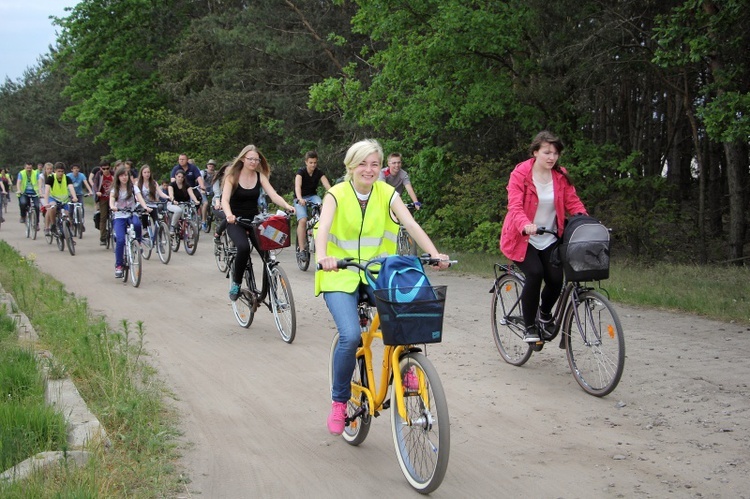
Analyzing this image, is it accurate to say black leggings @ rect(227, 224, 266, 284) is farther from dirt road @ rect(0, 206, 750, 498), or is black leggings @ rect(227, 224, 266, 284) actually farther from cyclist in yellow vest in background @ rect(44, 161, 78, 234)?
cyclist in yellow vest in background @ rect(44, 161, 78, 234)

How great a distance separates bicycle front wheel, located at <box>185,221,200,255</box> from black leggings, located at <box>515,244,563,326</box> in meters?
12.2

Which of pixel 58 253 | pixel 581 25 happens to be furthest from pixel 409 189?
pixel 58 253

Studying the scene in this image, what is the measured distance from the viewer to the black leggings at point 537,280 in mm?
7430

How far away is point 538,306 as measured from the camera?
759 cm

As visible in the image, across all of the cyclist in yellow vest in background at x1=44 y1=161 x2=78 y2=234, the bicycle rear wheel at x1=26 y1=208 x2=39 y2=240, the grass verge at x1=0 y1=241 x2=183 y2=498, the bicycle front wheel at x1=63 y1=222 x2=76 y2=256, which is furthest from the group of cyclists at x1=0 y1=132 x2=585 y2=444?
the bicycle rear wheel at x1=26 y1=208 x2=39 y2=240

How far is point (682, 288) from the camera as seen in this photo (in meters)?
11.9

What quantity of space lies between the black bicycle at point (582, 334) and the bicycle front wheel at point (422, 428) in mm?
2124

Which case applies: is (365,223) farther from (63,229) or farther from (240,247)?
(63,229)

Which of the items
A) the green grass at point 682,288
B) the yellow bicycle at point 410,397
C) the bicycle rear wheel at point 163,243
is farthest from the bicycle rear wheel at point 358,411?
the bicycle rear wheel at point 163,243

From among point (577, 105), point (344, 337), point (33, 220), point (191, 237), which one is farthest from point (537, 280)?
point (33, 220)

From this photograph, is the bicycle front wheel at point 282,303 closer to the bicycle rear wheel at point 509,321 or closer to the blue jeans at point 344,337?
the bicycle rear wheel at point 509,321

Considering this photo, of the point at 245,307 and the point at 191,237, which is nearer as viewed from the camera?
the point at 245,307

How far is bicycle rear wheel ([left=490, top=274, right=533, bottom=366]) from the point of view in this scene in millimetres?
7902

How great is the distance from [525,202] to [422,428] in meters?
3.13
